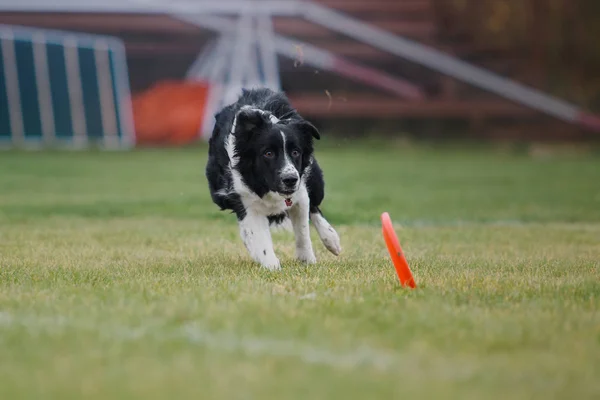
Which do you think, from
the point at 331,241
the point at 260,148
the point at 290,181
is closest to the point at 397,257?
the point at 290,181

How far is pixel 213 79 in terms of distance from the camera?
81.8ft

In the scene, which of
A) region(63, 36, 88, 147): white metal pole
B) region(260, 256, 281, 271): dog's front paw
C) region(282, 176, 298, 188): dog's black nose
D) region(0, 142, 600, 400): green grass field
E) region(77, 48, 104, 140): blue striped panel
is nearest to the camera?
region(0, 142, 600, 400): green grass field

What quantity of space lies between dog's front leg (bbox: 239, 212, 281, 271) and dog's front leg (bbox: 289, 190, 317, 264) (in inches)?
9.6

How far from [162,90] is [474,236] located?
56.5 ft

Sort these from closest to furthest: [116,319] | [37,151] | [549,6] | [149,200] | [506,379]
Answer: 1. [506,379]
2. [116,319]
3. [149,200]
4. [37,151]
5. [549,6]

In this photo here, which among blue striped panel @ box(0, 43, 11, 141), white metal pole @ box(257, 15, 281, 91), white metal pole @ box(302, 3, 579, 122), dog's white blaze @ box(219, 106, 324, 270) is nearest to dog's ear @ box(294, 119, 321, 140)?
dog's white blaze @ box(219, 106, 324, 270)

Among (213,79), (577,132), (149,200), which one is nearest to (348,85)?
(213,79)

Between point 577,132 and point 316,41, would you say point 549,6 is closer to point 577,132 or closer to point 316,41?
point 577,132

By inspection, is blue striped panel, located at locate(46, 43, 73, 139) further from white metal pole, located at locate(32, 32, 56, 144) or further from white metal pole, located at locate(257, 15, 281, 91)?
white metal pole, located at locate(257, 15, 281, 91)

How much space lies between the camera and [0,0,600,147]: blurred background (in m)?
24.7

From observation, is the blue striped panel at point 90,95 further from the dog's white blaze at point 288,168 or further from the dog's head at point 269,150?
the dog's white blaze at point 288,168

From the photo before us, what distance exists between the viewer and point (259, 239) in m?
6.73

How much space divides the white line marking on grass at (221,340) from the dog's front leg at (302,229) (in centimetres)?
260

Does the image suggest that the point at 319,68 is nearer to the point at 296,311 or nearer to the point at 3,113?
the point at 3,113
